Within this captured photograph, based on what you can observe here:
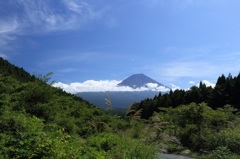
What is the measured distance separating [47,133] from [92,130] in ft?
16.8

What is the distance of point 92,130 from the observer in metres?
10.5

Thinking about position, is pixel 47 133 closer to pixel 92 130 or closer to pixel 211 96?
pixel 92 130

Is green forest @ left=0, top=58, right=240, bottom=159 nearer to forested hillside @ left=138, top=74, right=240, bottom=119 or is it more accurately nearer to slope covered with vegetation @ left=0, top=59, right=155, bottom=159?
slope covered with vegetation @ left=0, top=59, right=155, bottom=159

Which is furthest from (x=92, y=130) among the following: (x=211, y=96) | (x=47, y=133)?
(x=211, y=96)

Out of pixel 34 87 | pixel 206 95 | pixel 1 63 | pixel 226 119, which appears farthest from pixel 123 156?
pixel 1 63

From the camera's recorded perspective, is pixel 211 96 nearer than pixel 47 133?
No

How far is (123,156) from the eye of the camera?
5.85 meters

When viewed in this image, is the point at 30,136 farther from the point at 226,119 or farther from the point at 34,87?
the point at 226,119

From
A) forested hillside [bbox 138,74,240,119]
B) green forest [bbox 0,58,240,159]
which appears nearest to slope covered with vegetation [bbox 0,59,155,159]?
green forest [bbox 0,58,240,159]

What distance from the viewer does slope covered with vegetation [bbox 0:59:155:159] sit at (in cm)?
425

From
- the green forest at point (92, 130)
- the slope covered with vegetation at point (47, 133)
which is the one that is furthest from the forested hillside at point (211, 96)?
the slope covered with vegetation at point (47, 133)

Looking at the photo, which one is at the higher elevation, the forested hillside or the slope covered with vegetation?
the forested hillside

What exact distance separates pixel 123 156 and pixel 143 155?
0.66 metres

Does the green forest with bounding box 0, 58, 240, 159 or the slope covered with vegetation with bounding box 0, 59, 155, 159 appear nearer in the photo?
the slope covered with vegetation with bounding box 0, 59, 155, 159
